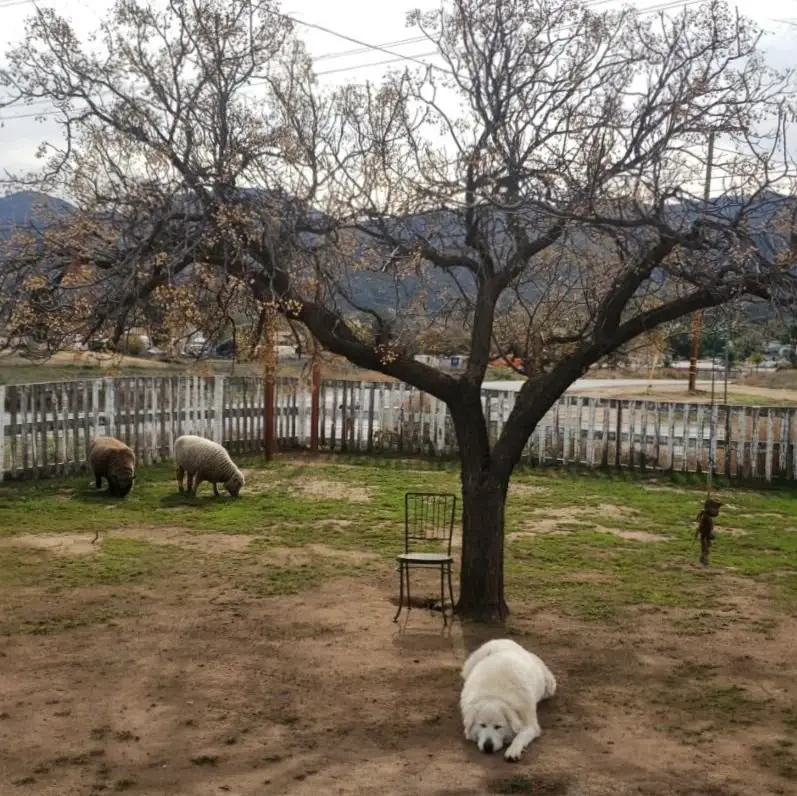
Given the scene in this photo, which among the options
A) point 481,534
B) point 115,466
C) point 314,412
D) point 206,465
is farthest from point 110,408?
point 481,534

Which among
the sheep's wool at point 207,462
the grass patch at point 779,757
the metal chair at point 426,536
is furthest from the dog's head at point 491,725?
the sheep's wool at point 207,462

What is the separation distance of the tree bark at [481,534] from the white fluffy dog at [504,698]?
172 centimetres

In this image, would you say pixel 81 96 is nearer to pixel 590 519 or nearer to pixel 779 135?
pixel 779 135

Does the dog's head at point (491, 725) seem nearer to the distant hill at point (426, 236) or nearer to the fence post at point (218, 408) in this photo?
the distant hill at point (426, 236)

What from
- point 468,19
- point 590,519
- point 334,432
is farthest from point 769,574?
point 334,432

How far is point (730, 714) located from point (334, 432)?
12.8 meters

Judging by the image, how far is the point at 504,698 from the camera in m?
5.38

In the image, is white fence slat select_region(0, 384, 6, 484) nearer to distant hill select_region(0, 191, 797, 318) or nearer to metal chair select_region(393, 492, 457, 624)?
distant hill select_region(0, 191, 797, 318)

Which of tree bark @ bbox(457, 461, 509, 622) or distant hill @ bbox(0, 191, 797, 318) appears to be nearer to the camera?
distant hill @ bbox(0, 191, 797, 318)

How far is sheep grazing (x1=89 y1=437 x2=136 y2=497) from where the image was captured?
12.8 m

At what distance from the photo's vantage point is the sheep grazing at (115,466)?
12828 millimetres

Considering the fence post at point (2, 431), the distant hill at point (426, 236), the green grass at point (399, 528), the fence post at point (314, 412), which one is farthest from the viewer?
the fence post at point (314, 412)

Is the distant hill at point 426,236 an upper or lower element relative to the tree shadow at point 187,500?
upper

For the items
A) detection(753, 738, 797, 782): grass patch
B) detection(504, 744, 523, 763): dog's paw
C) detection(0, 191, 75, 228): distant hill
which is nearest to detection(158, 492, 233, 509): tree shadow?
detection(0, 191, 75, 228): distant hill
